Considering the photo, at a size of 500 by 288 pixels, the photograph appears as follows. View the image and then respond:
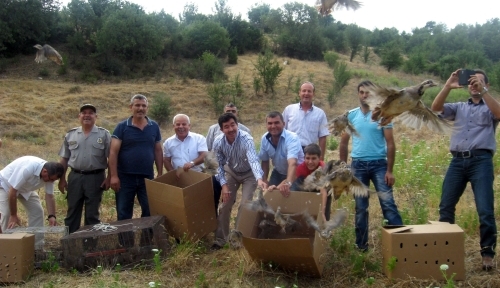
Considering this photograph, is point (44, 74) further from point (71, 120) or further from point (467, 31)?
point (467, 31)

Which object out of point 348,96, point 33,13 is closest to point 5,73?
point 33,13

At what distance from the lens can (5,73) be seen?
27672 mm

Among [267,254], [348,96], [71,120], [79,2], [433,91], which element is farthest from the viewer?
[79,2]

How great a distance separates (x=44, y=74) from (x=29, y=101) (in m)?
5.87

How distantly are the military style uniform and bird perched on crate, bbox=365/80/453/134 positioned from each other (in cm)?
306

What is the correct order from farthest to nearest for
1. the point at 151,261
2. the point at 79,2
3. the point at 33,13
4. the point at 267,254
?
the point at 79,2 < the point at 33,13 < the point at 151,261 < the point at 267,254

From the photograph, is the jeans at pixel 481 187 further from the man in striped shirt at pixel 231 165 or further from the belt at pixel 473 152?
the man in striped shirt at pixel 231 165

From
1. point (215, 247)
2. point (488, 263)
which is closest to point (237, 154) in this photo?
point (215, 247)

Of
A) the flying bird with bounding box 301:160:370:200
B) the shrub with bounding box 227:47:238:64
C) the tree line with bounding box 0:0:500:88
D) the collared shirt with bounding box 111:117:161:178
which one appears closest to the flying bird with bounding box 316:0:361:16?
the flying bird with bounding box 301:160:370:200

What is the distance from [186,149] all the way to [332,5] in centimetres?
268

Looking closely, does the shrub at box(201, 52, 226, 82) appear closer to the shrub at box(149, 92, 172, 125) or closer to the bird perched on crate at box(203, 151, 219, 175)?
the shrub at box(149, 92, 172, 125)

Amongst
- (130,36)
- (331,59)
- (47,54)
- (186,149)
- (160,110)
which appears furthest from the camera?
(331,59)

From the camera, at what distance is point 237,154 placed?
5238 millimetres

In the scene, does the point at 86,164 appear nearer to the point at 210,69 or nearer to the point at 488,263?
the point at 488,263
